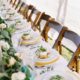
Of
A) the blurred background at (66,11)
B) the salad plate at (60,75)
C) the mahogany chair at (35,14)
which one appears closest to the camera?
the salad plate at (60,75)

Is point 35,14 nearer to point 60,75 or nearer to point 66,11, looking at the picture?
point 66,11

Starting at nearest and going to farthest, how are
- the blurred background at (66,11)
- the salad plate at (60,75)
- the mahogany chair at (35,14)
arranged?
the salad plate at (60,75) < the mahogany chair at (35,14) < the blurred background at (66,11)

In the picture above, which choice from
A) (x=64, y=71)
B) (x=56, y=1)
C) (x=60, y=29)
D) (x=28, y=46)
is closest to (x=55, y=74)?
(x=64, y=71)

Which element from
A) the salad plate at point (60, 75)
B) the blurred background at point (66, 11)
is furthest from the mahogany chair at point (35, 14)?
the salad plate at point (60, 75)

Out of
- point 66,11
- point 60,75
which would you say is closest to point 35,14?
point 66,11

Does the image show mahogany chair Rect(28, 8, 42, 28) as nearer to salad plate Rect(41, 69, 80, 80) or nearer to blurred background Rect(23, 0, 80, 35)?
blurred background Rect(23, 0, 80, 35)

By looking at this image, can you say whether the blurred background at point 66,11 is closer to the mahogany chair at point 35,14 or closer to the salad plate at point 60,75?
the mahogany chair at point 35,14

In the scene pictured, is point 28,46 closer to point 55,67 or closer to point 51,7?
point 55,67

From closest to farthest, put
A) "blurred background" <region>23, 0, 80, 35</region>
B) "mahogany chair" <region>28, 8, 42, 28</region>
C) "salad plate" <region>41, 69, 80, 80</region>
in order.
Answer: "salad plate" <region>41, 69, 80, 80</region>, "mahogany chair" <region>28, 8, 42, 28</region>, "blurred background" <region>23, 0, 80, 35</region>

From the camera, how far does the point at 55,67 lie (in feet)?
3.79

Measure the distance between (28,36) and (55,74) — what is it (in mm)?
548

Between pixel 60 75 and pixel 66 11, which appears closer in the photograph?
pixel 60 75

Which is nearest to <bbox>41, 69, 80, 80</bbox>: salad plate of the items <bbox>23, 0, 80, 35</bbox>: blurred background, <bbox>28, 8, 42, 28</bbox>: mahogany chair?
<bbox>28, 8, 42, 28</bbox>: mahogany chair

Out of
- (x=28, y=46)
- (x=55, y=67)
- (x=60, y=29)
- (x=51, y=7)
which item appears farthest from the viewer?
(x=51, y=7)
